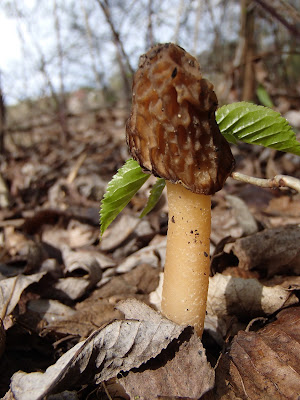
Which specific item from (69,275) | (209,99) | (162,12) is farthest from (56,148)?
(209,99)

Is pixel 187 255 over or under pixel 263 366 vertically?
over

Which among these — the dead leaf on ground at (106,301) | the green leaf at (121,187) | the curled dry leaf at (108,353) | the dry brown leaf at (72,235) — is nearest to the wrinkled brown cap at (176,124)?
the green leaf at (121,187)

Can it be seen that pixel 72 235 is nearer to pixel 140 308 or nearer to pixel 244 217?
pixel 244 217

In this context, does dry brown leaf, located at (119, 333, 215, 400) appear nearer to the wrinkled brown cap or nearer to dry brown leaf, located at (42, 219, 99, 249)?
the wrinkled brown cap

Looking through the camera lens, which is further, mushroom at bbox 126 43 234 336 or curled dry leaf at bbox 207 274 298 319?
curled dry leaf at bbox 207 274 298 319

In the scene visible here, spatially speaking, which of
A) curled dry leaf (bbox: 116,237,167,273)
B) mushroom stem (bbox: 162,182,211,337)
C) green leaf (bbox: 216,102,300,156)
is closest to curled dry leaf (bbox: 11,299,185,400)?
mushroom stem (bbox: 162,182,211,337)

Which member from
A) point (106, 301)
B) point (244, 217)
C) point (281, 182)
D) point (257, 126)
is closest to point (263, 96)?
point (244, 217)

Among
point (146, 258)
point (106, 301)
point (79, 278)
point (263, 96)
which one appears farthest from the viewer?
point (263, 96)
